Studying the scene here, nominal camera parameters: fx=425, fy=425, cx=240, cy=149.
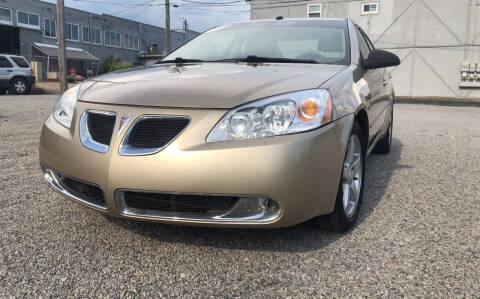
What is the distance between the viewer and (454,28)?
2062cm

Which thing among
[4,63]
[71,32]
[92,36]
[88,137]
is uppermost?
[71,32]

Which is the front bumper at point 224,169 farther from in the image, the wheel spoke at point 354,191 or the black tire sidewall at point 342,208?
the wheel spoke at point 354,191

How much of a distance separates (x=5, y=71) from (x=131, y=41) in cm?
3242

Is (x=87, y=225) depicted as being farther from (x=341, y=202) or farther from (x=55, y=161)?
(x=341, y=202)

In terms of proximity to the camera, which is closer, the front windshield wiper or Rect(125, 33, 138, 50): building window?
the front windshield wiper

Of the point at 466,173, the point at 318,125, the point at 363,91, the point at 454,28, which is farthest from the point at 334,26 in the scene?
the point at 454,28

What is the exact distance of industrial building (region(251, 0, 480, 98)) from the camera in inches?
807

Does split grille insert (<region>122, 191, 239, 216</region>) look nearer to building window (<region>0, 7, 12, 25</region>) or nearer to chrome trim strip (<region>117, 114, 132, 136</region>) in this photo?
chrome trim strip (<region>117, 114, 132, 136</region>)

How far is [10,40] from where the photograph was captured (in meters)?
36.2

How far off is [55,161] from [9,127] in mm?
5214

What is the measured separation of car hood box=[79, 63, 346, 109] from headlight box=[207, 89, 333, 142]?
0.06 m

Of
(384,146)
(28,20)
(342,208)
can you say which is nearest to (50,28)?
(28,20)

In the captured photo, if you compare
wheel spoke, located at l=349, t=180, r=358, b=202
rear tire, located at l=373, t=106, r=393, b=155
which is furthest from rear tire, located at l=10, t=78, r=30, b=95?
wheel spoke, located at l=349, t=180, r=358, b=202

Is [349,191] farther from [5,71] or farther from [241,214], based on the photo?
[5,71]
